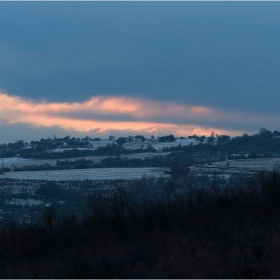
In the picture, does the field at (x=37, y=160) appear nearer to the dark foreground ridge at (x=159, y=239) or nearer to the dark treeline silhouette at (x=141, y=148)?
the dark treeline silhouette at (x=141, y=148)

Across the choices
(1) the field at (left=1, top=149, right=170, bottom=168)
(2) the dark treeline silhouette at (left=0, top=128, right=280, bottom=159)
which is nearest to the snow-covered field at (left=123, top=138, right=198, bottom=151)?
(2) the dark treeline silhouette at (left=0, top=128, right=280, bottom=159)

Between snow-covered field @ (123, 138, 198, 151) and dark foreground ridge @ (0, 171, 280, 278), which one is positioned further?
snow-covered field @ (123, 138, 198, 151)

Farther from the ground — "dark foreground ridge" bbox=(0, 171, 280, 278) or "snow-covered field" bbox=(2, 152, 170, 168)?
"snow-covered field" bbox=(2, 152, 170, 168)

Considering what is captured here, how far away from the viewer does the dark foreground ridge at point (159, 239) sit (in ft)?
37.9

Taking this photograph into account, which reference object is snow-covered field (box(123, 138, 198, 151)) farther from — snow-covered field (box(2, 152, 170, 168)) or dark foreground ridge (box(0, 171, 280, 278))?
dark foreground ridge (box(0, 171, 280, 278))

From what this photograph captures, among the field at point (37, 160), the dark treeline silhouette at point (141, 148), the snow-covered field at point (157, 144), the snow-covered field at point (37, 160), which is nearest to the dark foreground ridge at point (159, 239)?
the dark treeline silhouette at point (141, 148)

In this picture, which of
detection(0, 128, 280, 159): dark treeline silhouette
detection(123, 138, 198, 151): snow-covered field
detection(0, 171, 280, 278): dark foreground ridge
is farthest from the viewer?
detection(123, 138, 198, 151): snow-covered field

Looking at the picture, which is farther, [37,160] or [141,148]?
[141,148]

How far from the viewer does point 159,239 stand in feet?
48.0

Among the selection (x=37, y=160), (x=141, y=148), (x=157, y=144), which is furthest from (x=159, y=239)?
(x=157, y=144)

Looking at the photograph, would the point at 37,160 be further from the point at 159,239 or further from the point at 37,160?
the point at 159,239

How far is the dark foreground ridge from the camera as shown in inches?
455

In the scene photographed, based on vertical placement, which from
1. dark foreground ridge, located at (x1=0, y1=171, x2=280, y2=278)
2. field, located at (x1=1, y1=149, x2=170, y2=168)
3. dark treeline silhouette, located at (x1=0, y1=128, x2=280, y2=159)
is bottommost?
dark foreground ridge, located at (x1=0, y1=171, x2=280, y2=278)

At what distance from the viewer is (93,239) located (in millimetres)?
17016
